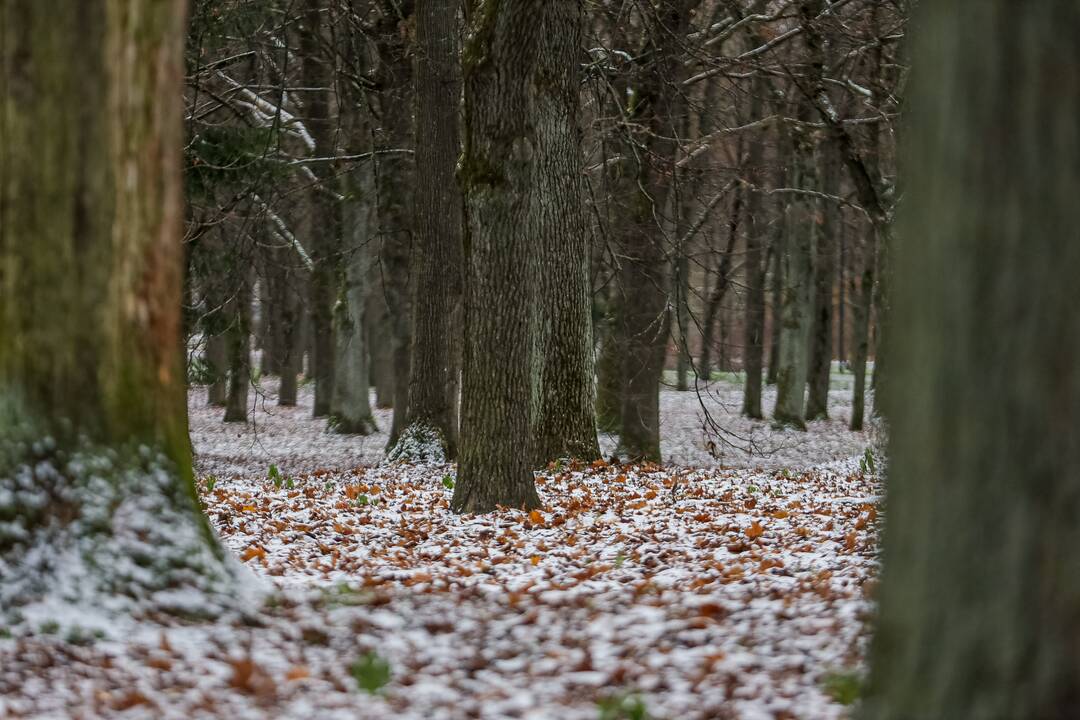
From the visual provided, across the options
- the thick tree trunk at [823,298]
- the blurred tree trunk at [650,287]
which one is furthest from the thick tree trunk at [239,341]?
the thick tree trunk at [823,298]

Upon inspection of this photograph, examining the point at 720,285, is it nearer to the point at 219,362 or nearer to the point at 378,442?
the point at 378,442

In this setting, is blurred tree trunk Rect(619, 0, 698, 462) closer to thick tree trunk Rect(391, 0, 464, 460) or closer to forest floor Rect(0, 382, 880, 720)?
thick tree trunk Rect(391, 0, 464, 460)

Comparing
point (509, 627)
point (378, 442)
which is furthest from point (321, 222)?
point (509, 627)

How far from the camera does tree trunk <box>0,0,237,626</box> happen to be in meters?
4.36

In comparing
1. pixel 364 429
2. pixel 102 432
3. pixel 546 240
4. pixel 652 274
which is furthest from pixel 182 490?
pixel 364 429

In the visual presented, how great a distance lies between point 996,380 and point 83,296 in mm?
3674

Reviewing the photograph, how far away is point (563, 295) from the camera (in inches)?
480

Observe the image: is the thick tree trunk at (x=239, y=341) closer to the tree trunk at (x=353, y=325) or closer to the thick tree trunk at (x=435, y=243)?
the tree trunk at (x=353, y=325)

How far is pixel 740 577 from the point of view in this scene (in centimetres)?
575

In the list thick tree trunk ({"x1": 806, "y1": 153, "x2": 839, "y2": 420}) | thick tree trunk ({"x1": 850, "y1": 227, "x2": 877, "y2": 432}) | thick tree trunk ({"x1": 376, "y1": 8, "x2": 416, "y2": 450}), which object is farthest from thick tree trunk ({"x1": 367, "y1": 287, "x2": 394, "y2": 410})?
thick tree trunk ({"x1": 850, "y1": 227, "x2": 877, "y2": 432})

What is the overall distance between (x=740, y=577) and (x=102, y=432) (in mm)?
3403

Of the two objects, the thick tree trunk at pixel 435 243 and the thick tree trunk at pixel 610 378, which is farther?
the thick tree trunk at pixel 610 378

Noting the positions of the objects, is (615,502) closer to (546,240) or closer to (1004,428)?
(546,240)

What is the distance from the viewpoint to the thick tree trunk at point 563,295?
38.2 feet
